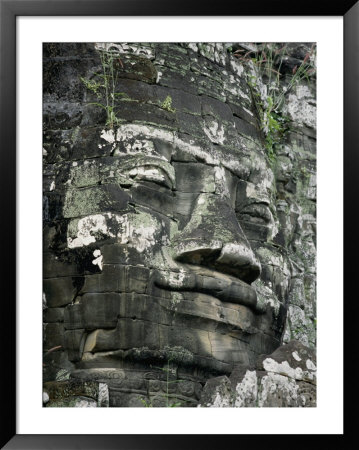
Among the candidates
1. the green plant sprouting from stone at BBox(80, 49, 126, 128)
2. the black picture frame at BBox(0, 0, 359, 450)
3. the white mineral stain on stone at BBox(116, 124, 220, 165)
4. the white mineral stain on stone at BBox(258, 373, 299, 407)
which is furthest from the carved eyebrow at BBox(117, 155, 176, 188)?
the white mineral stain on stone at BBox(258, 373, 299, 407)

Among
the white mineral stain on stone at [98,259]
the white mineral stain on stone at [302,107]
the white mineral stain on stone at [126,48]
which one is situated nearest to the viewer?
the white mineral stain on stone at [98,259]

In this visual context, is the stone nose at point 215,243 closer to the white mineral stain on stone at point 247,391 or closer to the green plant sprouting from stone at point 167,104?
the green plant sprouting from stone at point 167,104

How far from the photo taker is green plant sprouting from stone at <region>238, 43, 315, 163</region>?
492 inches

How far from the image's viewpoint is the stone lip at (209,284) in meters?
11.2

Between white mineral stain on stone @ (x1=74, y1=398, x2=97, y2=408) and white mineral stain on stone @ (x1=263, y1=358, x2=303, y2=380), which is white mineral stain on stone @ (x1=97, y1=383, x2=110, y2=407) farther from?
white mineral stain on stone @ (x1=263, y1=358, x2=303, y2=380)

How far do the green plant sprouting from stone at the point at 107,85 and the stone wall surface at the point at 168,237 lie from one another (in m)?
0.01

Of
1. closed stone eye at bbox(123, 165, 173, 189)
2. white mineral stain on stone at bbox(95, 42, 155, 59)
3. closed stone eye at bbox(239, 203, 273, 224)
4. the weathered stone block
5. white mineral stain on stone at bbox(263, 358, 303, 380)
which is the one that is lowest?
white mineral stain on stone at bbox(263, 358, 303, 380)

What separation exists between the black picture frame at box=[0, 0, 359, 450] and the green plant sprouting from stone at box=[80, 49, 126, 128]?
1.43 meters

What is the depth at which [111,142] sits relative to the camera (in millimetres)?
11547

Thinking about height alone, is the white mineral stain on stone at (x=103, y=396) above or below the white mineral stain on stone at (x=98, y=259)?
below

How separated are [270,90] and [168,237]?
251 centimetres
